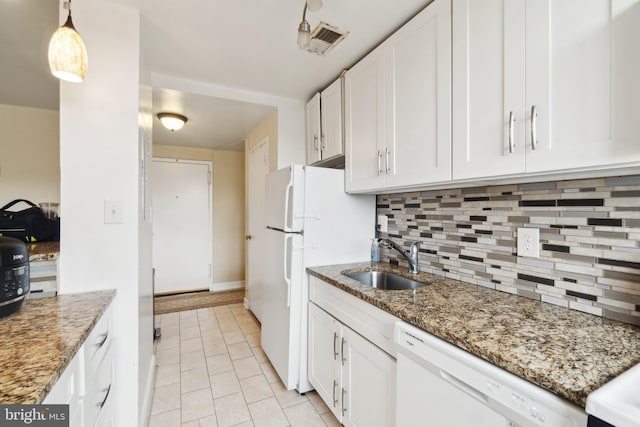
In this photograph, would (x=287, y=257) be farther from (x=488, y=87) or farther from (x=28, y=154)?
(x=28, y=154)

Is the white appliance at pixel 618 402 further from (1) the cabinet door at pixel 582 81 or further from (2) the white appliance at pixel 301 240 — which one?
(2) the white appliance at pixel 301 240

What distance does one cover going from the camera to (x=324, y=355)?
5.76 feet

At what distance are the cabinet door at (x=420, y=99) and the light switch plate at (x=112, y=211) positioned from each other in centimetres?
147

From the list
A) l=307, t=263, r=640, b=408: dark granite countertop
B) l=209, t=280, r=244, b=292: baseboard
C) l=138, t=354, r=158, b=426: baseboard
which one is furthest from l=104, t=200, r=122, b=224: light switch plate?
l=209, t=280, r=244, b=292: baseboard

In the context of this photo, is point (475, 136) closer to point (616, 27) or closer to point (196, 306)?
point (616, 27)

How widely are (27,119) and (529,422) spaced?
4.40 m

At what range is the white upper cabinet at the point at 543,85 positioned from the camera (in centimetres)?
83

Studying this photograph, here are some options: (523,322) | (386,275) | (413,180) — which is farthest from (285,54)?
(523,322)

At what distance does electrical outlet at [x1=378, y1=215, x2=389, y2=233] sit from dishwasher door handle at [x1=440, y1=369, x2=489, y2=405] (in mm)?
1319

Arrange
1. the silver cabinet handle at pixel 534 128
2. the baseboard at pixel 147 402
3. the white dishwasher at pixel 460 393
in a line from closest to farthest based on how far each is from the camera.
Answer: the white dishwasher at pixel 460 393, the silver cabinet handle at pixel 534 128, the baseboard at pixel 147 402

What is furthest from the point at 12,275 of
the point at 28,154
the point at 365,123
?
the point at 28,154

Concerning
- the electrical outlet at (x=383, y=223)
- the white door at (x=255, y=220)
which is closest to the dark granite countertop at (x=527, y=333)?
the electrical outlet at (x=383, y=223)

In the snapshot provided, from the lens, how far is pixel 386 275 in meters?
1.91

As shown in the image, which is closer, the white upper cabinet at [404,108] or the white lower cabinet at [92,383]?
the white lower cabinet at [92,383]
